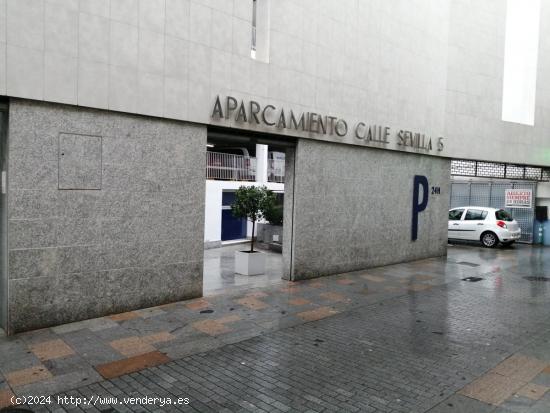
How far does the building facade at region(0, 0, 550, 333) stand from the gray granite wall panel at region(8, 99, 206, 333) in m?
0.02

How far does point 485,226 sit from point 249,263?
1161 centimetres

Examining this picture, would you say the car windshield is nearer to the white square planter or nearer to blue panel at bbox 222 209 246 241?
blue panel at bbox 222 209 246 241

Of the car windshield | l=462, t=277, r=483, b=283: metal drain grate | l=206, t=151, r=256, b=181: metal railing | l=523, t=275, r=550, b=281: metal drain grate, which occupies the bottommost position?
l=462, t=277, r=483, b=283: metal drain grate

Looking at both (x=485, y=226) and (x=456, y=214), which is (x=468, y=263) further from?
(x=456, y=214)

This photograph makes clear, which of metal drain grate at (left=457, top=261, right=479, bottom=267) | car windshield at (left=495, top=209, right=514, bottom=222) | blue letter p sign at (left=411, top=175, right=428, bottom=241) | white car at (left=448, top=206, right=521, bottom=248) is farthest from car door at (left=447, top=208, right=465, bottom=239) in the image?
blue letter p sign at (left=411, top=175, right=428, bottom=241)

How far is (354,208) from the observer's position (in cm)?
1187

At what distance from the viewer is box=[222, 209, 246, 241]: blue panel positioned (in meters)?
17.6

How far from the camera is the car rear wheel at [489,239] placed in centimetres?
1814

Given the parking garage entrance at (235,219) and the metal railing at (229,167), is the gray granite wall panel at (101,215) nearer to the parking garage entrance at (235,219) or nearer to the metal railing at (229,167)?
the parking garage entrance at (235,219)

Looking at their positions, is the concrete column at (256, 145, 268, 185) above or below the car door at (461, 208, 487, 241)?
above

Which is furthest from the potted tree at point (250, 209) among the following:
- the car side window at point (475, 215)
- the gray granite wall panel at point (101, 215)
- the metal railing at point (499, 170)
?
the car side window at point (475, 215)

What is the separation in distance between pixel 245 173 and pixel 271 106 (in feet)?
39.5

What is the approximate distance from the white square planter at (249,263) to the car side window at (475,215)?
1134cm

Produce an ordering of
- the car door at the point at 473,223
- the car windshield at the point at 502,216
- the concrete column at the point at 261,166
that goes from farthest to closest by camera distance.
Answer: the concrete column at the point at 261,166
the car door at the point at 473,223
the car windshield at the point at 502,216
